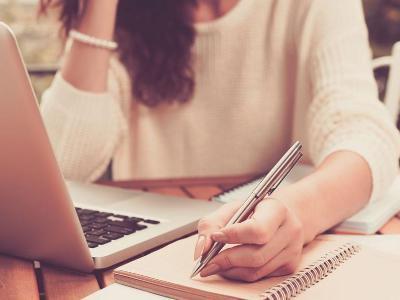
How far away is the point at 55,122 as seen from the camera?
4.13ft

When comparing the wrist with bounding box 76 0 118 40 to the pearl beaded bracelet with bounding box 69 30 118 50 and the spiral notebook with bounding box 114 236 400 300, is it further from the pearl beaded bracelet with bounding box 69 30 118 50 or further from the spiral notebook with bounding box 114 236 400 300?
the spiral notebook with bounding box 114 236 400 300

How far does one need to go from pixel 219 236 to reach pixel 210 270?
0.04m

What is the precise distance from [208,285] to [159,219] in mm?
245

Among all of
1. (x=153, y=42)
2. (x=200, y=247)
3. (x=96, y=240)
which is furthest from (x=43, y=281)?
(x=153, y=42)

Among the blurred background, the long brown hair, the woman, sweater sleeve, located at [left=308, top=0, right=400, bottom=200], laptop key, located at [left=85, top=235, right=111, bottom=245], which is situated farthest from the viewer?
the blurred background

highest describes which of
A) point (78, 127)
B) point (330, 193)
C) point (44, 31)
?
point (330, 193)

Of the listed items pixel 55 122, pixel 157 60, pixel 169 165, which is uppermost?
pixel 157 60

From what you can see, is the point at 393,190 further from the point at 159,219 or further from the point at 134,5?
the point at 134,5

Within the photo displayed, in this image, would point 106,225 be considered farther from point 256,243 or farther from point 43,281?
point 256,243

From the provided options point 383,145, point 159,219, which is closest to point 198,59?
point 383,145

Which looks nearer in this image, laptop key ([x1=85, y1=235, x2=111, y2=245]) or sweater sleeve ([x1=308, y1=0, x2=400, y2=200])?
laptop key ([x1=85, y1=235, x2=111, y2=245])

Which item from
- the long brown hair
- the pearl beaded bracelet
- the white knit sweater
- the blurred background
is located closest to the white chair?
the white knit sweater

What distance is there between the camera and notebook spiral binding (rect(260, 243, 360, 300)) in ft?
1.83

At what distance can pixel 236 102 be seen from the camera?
1.44 meters
